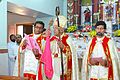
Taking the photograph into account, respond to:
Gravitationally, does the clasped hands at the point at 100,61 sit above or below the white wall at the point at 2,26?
below

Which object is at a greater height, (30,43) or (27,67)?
(30,43)

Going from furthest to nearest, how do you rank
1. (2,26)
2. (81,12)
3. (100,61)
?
(81,12), (2,26), (100,61)

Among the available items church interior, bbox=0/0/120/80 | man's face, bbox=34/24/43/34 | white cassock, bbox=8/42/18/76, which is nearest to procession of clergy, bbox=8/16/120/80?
man's face, bbox=34/24/43/34

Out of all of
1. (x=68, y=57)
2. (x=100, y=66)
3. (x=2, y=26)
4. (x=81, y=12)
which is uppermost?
(x=81, y=12)

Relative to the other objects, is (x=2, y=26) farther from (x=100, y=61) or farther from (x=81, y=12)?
(x=81, y=12)

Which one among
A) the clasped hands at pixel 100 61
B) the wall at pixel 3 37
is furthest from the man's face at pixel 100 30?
the wall at pixel 3 37

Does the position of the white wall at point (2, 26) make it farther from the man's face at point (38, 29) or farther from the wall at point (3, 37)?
the man's face at point (38, 29)

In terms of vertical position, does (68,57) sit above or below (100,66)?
above

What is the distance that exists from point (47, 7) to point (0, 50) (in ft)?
12.6

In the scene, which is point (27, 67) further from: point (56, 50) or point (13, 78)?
point (13, 78)

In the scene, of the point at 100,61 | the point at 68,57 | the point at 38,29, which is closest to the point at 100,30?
the point at 100,61

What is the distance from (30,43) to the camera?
13.0 ft

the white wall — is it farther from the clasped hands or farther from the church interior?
the clasped hands

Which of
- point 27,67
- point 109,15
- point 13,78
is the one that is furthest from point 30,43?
point 109,15
